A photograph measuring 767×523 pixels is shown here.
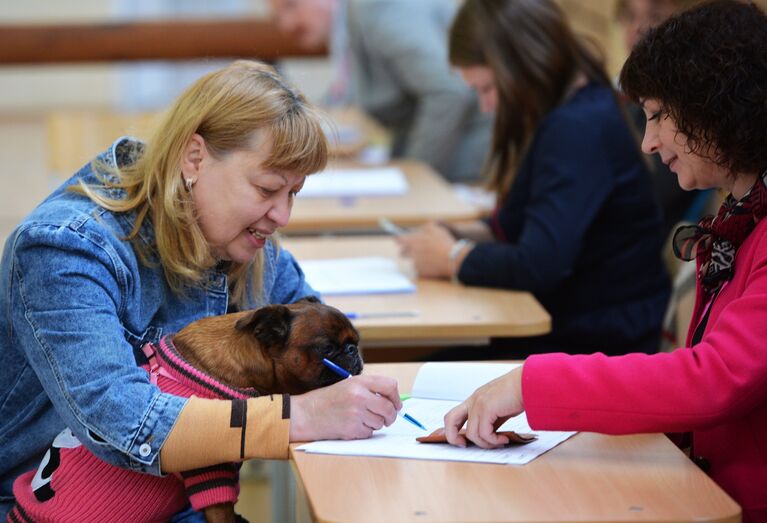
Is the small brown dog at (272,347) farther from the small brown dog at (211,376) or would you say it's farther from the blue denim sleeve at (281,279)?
the blue denim sleeve at (281,279)

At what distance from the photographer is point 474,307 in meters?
2.62

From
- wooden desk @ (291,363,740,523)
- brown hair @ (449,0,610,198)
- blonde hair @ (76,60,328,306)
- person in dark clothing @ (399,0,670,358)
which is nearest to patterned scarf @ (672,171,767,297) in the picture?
wooden desk @ (291,363,740,523)

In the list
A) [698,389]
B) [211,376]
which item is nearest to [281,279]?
[211,376]

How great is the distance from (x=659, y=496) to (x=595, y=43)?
79.1 inches

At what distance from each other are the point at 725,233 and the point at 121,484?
1032mm

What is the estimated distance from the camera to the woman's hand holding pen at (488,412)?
5.12ft

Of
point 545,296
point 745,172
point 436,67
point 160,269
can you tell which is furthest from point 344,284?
point 436,67

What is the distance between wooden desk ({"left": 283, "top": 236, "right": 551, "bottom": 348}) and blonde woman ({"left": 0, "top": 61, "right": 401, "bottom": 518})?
1.50 feet

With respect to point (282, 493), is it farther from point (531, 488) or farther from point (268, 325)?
point (531, 488)

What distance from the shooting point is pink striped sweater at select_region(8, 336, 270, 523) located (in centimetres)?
166

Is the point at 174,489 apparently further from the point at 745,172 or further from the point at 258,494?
the point at 258,494

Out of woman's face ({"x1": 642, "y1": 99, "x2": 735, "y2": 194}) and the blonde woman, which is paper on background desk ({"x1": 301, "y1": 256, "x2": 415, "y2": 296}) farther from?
woman's face ({"x1": 642, "y1": 99, "x2": 735, "y2": 194})

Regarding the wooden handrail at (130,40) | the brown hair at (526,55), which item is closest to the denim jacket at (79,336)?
the brown hair at (526,55)

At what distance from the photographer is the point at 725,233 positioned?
1654 mm
